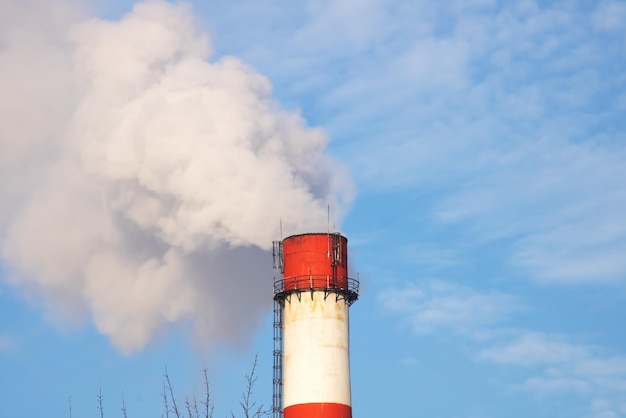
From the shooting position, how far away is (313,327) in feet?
175

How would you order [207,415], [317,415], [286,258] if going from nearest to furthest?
[207,415], [317,415], [286,258]

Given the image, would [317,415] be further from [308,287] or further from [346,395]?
[308,287]

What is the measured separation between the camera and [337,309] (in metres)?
54.3

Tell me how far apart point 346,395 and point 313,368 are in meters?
2.16

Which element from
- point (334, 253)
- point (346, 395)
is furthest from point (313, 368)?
point (334, 253)

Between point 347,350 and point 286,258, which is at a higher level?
point 286,258

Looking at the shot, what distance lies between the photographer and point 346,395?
174 feet

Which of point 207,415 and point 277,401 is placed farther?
point 277,401

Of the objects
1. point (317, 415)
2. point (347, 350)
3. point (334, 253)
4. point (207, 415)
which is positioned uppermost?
point (334, 253)

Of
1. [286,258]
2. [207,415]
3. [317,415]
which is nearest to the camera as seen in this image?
[207,415]

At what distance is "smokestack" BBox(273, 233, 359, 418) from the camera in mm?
52625

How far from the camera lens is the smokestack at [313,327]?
173ft

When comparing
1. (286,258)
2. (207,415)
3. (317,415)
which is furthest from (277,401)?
(207,415)

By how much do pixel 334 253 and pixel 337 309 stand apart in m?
2.98
